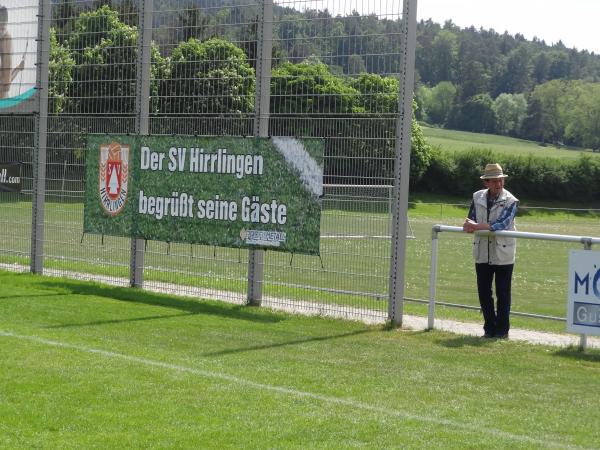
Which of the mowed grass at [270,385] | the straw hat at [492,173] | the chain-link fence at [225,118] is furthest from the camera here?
the chain-link fence at [225,118]

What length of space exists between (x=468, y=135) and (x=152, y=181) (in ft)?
381

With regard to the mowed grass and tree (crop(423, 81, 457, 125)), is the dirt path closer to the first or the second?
the mowed grass

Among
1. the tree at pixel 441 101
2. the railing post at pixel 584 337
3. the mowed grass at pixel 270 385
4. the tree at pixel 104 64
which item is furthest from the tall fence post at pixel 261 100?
the tree at pixel 441 101

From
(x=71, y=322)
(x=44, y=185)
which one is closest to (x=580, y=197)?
(x=44, y=185)

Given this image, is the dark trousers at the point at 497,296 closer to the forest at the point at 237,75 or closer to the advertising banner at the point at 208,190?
the forest at the point at 237,75

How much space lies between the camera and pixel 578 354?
12109mm

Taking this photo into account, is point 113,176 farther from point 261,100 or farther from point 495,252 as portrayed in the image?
point 495,252

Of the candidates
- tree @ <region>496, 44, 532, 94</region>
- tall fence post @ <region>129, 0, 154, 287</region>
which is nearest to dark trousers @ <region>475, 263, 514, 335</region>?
tall fence post @ <region>129, 0, 154, 287</region>

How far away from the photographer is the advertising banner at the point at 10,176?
19719 millimetres

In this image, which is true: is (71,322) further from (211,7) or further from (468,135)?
(468,135)

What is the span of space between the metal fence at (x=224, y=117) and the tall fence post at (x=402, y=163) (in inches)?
1.0

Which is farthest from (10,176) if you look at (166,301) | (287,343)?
(287,343)

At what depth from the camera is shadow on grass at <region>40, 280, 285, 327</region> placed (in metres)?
14.7

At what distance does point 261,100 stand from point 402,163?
8.81 feet
